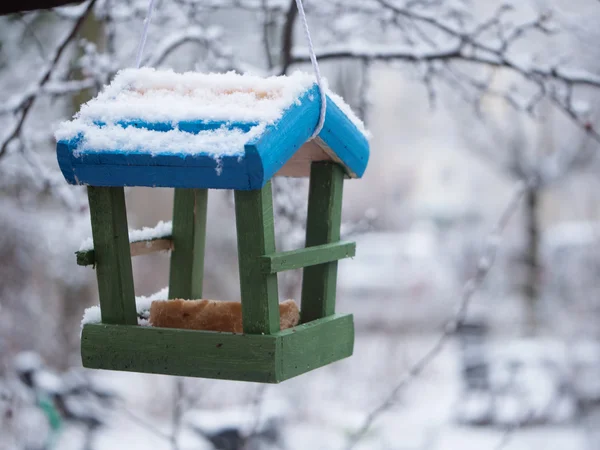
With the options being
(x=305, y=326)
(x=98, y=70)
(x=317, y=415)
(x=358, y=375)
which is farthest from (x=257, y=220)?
(x=358, y=375)

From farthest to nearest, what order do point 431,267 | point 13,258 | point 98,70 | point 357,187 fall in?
1. point 357,187
2. point 431,267
3. point 13,258
4. point 98,70

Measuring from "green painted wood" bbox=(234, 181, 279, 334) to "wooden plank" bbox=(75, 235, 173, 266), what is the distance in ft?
1.27

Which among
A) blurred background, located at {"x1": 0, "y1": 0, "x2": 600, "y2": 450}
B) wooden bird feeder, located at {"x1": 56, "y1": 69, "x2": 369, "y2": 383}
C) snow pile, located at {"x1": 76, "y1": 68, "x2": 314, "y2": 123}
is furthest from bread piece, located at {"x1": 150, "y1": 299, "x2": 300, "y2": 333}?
blurred background, located at {"x1": 0, "y1": 0, "x2": 600, "y2": 450}

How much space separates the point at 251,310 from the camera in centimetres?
145

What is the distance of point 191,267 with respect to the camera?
202 centimetres

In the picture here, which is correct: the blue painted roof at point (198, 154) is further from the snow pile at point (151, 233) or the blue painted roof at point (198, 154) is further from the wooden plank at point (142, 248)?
the snow pile at point (151, 233)

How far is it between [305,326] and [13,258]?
17.2ft

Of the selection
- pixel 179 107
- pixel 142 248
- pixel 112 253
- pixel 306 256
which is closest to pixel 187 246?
pixel 142 248

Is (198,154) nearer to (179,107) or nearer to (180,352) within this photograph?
(179,107)

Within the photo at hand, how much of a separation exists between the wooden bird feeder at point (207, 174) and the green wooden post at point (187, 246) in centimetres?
37

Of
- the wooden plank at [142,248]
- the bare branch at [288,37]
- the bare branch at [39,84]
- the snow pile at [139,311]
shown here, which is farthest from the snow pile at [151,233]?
the bare branch at [288,37]

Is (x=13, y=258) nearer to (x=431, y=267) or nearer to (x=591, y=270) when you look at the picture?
(x=431, y=267)

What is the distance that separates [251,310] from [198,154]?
35cm

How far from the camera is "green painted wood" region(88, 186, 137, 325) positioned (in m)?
1.57
